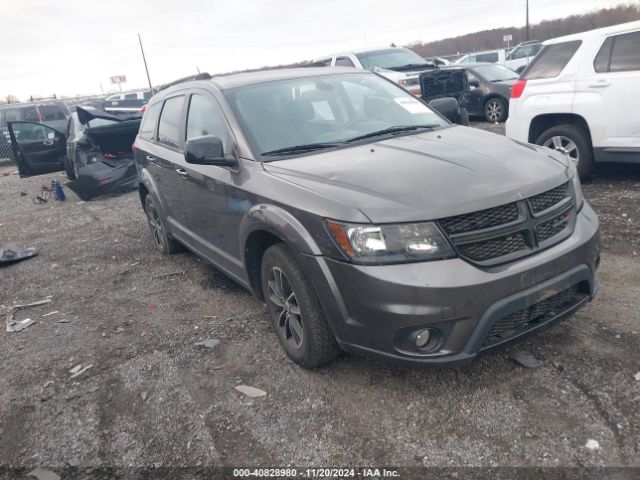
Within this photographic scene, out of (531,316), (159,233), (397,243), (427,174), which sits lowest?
(159,233)

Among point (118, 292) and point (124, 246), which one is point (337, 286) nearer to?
point (118, 292)

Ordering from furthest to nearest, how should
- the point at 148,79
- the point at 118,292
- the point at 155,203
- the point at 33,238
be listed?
the point at 148,79 → the point at 33,238 → the point at 155,203 → the point at 118,292

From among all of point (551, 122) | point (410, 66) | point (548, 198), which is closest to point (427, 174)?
point (548, 198)

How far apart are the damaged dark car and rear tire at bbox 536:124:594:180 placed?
7.17 metres

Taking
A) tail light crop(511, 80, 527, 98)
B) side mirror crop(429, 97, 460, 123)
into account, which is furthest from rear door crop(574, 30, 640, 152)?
side mirror crop(429, 97, 460, 123)

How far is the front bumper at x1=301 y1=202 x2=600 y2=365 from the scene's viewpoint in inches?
95.4

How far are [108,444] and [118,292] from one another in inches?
97.7

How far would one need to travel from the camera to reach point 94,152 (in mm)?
9945

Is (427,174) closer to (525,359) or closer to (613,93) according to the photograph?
(525,359)

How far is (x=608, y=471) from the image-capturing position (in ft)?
7.30

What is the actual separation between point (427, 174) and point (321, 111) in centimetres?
128

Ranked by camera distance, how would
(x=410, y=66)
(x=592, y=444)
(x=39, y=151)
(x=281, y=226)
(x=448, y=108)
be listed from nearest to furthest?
1. (x=592, y=444)
2. (x=281, y=226)
3. (x=448, y=108)
4. (x=39, y=151)
5. (x=410, y=66)

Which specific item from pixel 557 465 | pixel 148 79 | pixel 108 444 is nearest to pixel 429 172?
pixel 557 465

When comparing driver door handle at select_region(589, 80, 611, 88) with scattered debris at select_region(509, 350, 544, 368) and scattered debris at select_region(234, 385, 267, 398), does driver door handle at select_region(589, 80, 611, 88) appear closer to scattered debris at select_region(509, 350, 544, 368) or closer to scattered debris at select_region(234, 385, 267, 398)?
scattered debris at select_region(509, 350, 544, 368)
